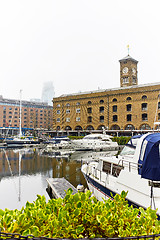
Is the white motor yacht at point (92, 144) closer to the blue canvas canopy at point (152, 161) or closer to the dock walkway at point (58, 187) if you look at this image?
the dock walkway at point (58, 187)

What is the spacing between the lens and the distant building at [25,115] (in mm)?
105312

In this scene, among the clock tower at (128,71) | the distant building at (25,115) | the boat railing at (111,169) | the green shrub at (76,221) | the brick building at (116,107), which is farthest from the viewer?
the distant building at (25,115)

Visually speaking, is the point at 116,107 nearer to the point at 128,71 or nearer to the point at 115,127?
the point at 115,127

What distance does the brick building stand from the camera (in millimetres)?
58719

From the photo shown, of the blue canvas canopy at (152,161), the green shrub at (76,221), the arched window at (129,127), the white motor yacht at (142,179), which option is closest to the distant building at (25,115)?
the arched window at (129,127)

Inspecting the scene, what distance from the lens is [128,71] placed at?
7312 centimetres

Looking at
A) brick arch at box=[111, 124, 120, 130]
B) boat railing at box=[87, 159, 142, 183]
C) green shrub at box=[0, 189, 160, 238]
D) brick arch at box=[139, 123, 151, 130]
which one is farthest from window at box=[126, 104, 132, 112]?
green shrub at box=[0, 189, 160, 238]

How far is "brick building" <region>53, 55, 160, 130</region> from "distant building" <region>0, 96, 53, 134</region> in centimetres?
3023

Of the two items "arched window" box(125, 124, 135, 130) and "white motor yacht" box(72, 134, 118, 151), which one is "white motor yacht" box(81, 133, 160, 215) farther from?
"arched window" box(125, 124, 135, 130)

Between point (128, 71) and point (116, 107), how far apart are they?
1732cm

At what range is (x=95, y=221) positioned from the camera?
339 cm

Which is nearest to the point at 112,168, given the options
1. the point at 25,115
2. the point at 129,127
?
the point at 129,127

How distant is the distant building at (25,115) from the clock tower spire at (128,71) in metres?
46.3

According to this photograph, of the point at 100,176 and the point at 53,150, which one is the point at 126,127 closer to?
the point at 53,150
